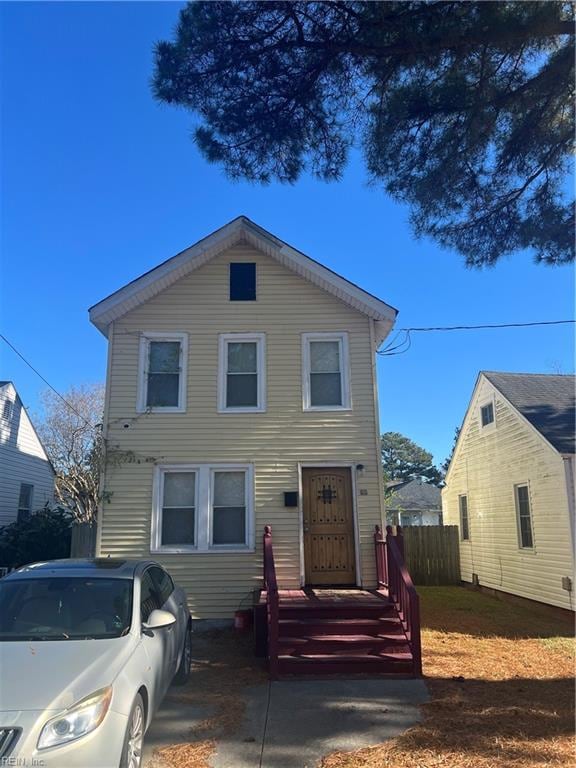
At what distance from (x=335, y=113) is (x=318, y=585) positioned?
718 centimetres

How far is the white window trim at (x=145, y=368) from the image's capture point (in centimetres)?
997

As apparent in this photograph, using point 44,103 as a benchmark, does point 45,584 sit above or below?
below

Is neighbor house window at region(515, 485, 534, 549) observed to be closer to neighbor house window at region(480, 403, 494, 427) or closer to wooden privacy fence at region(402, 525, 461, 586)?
neighbor house window at region(480, 403, 494, 427)

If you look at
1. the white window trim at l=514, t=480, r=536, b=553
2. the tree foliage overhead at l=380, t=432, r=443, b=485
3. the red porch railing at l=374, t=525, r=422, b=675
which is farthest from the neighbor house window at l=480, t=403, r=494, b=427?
the tree foliage overhead at l=380, t=432, r=443, b=485

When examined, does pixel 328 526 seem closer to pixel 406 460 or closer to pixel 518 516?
pixel 518 516

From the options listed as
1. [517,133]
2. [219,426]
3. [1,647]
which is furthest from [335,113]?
[1,647]

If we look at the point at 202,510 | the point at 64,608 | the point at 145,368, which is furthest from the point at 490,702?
the point at 145,368

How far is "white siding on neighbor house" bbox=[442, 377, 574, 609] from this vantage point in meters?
10.8

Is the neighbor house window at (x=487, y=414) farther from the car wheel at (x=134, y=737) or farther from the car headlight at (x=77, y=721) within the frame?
the car headlight at (x=77, y=721)

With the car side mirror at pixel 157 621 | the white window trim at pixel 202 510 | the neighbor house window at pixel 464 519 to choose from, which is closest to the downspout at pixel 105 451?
the white window trim at pixel 202 510

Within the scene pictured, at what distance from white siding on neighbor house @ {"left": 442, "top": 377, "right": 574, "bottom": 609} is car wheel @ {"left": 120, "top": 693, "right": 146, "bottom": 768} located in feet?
29.0

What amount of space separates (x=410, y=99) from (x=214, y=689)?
24.2 ft

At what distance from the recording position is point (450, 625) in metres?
9.53

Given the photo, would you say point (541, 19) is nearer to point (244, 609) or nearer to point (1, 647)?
point (1, 647)
